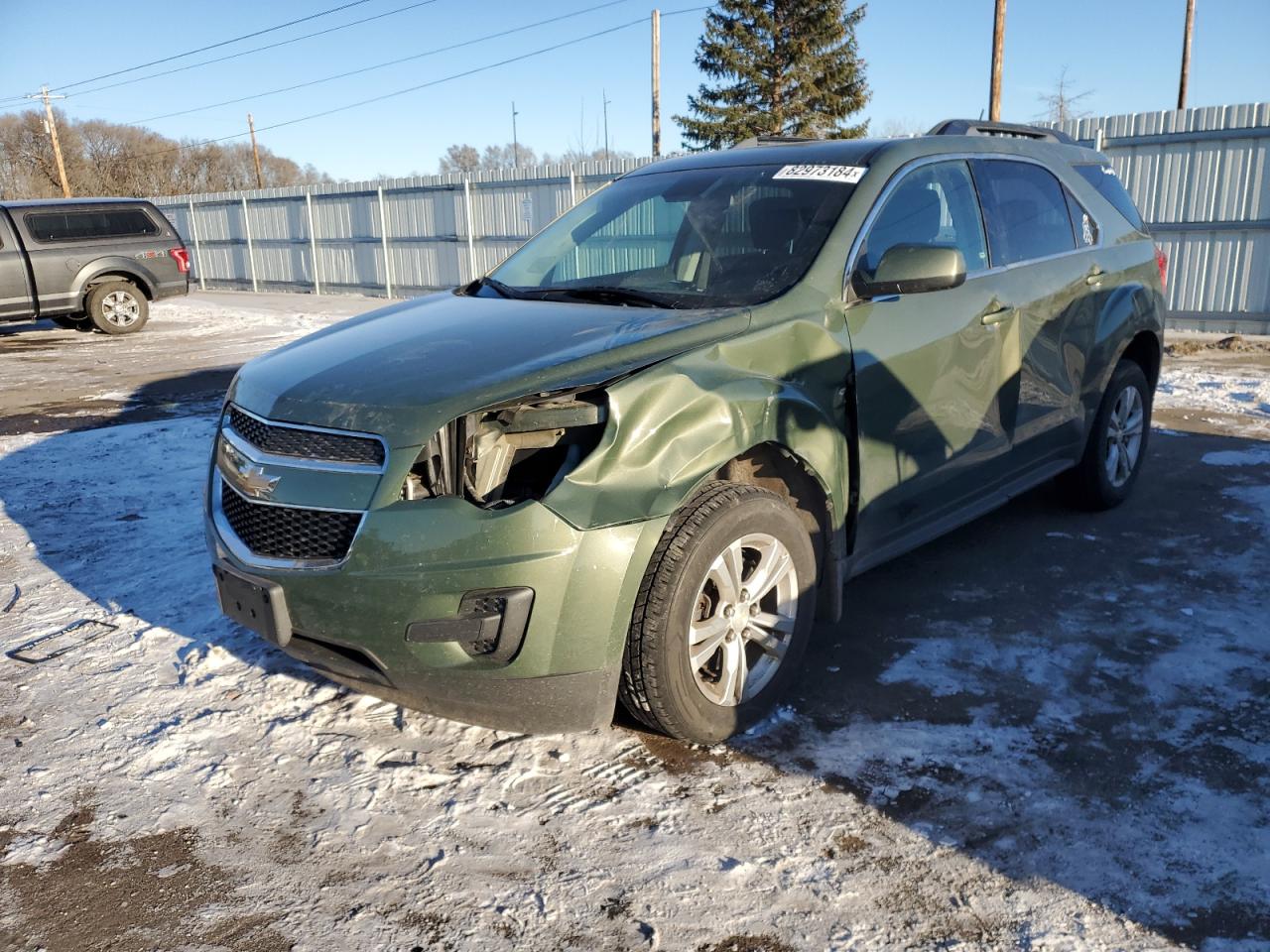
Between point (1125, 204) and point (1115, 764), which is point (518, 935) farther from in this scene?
point (1125, 204)

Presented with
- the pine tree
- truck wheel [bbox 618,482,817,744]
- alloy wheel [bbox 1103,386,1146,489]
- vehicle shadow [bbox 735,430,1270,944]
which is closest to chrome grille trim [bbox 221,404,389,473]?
truck wheel [bbox 618,482,817,744]

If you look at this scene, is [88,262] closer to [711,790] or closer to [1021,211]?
[1021,211]

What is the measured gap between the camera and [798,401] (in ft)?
10.5

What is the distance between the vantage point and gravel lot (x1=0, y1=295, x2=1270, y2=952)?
2.39 meters

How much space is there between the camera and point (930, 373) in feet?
12.3

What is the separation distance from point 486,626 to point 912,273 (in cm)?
189

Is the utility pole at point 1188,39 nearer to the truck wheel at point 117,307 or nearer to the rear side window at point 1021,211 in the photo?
the truck wheel at point 117,307

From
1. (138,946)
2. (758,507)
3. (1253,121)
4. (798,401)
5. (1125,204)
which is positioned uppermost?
(1253,121)

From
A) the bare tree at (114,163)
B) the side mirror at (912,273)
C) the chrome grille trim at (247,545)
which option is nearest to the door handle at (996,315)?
the side mirror at (912,273)

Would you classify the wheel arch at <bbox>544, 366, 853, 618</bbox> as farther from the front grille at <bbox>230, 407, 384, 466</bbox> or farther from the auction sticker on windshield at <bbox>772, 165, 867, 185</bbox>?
the auction sticker on windshield at <bbox>772, 165, 867, 185</bbox>

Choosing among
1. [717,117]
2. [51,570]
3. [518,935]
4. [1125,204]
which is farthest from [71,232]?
[717,117]

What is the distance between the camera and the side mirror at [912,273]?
136 inches

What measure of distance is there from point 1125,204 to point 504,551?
171 inches

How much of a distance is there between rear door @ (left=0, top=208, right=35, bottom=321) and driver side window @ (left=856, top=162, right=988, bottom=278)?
537 inches
